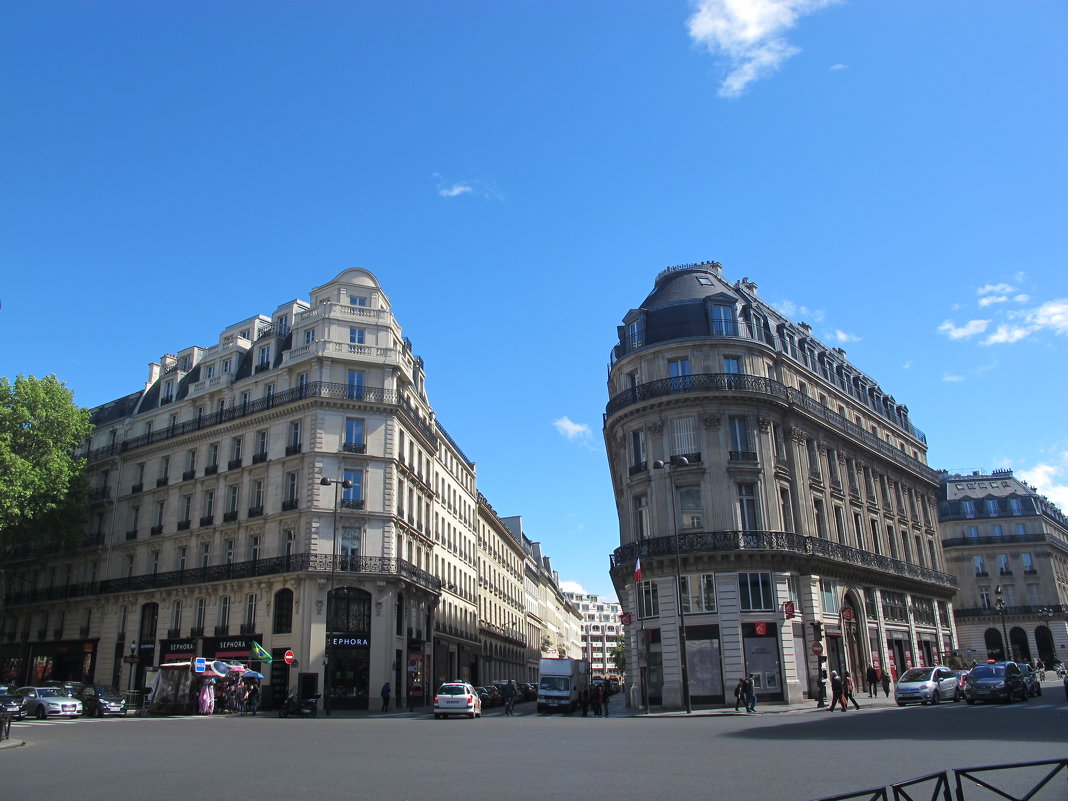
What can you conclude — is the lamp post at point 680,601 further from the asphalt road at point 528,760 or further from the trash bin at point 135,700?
the trash bin at point 135,700

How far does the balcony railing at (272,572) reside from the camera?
4184 centimetres

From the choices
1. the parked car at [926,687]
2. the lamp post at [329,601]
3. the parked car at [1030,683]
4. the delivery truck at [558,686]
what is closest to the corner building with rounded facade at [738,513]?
the delivery truck at [558,686]

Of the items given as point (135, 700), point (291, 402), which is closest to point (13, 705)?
point (135, 700)

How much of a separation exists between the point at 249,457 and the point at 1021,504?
247ft

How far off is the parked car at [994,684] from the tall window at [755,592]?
8.44 meters

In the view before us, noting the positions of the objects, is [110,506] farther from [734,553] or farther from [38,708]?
[734,553]

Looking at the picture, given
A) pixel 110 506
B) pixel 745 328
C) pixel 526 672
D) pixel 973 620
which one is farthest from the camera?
pixel 526 672

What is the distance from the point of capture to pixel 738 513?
1467 inches

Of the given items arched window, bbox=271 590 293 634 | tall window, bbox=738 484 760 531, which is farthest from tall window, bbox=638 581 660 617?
arched window, bbox=271 590 293 634

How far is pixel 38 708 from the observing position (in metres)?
31.1

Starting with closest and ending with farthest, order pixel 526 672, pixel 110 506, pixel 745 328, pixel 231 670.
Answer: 1. pixel 231 670
2. pixel 745 328
3. pixel 110 506
4. pixel 526 672

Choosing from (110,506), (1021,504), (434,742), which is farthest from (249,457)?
(1021,504)

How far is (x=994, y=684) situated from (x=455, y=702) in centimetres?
2064

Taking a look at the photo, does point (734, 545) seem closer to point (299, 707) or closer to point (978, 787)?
point (299, 707)
